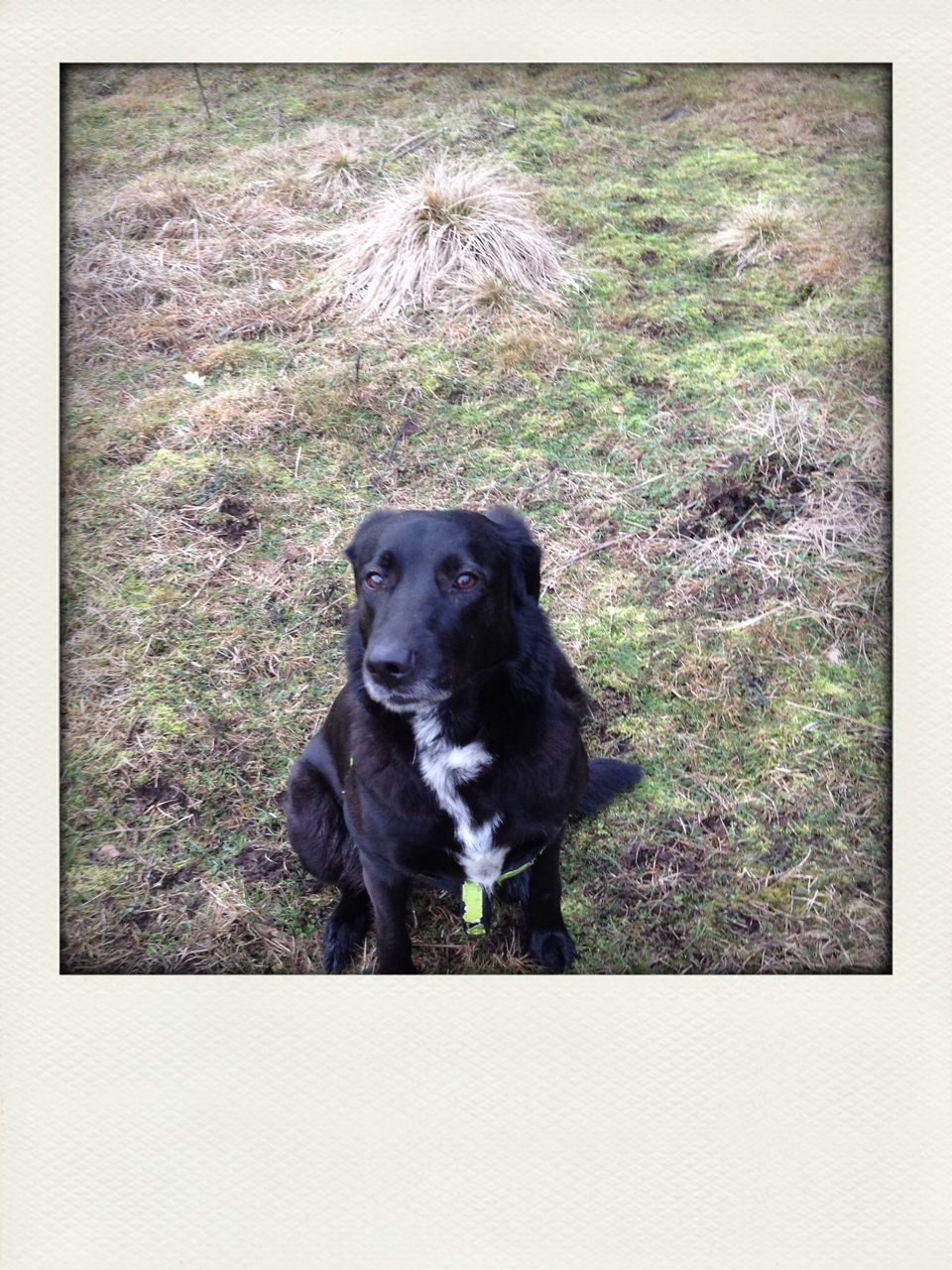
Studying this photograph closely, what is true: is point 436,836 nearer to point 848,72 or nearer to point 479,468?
point 479,468

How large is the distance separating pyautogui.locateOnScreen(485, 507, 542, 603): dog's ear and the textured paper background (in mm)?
964

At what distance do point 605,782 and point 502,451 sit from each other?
44.5 inches

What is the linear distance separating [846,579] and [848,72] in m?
1.28

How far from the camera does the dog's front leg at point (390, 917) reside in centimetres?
190

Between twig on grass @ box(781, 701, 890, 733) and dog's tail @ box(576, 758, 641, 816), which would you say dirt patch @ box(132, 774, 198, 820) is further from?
twig on grass @ box(781, 701, 890, 733)

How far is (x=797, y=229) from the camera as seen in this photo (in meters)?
2.43

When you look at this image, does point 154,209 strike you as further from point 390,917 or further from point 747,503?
point 390,917

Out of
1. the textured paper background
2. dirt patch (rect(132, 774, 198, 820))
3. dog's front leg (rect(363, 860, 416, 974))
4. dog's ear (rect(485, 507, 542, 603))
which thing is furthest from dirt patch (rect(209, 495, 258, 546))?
dog's front leg (rect(363, 860, 416, 974))

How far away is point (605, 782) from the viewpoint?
2217 millimetres

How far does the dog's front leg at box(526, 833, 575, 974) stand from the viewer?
2.03 metres

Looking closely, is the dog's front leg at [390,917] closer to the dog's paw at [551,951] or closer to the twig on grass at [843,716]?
the dog's paw at [551,951]

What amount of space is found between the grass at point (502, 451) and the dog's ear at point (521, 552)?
661 mm

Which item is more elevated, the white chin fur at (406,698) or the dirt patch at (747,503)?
the dirt patch at (747,503)
